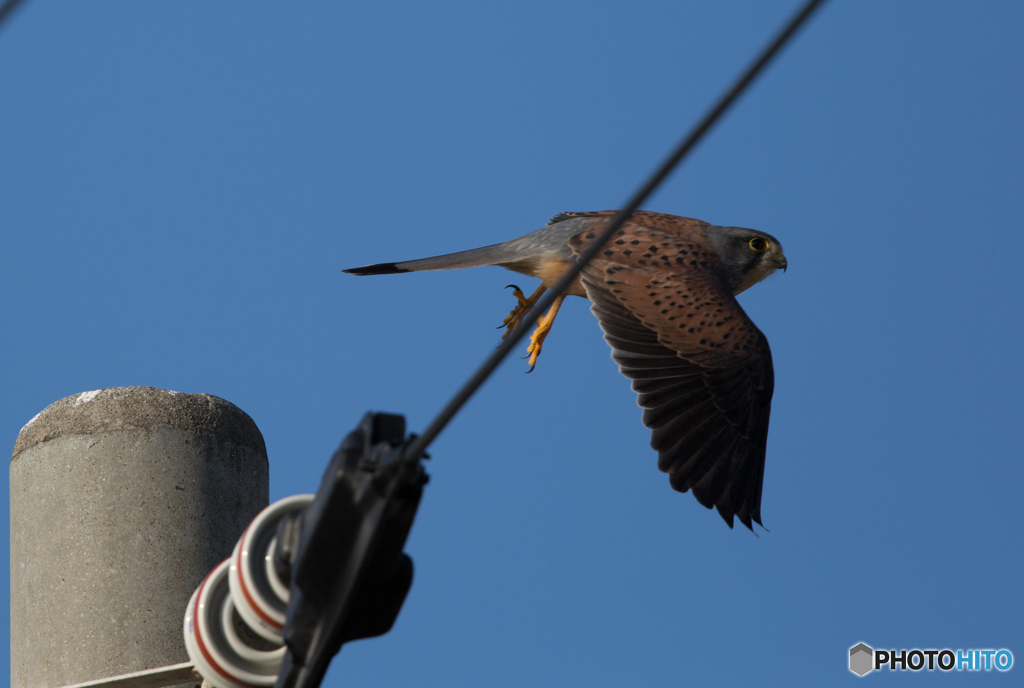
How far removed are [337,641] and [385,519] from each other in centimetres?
34

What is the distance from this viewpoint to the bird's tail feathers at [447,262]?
7.82 meters

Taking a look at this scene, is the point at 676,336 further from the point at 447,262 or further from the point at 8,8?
the point at 8,8

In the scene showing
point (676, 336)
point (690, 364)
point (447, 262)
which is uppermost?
point (447, 262)

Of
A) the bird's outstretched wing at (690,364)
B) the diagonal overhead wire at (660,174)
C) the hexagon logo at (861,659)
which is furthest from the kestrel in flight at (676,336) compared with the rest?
the diagonal overhead wire at (660,174)

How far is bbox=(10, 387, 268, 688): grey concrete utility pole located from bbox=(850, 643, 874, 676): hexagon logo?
487cm

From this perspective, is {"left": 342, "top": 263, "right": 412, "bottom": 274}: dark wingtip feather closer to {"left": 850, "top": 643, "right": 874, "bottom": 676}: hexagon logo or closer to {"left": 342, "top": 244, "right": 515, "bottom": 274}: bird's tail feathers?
{"left": 342, "top": 244, "right": 515, "bottom": 274}: bird's tail feathers

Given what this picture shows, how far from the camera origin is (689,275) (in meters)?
7.48

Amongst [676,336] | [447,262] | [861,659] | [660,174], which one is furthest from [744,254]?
[660,174]

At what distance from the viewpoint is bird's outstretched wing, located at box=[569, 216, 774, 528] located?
Answer: 6.86m

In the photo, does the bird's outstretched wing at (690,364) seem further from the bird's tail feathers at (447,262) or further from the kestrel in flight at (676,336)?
the bird's tail feathers at (447,262)

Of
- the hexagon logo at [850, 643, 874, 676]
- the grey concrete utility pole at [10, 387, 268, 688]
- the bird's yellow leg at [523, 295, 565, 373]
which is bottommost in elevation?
the hexagon logo at [850, 643, 874, 676]

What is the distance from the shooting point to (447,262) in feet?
25.8

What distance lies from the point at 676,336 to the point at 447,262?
1522mm

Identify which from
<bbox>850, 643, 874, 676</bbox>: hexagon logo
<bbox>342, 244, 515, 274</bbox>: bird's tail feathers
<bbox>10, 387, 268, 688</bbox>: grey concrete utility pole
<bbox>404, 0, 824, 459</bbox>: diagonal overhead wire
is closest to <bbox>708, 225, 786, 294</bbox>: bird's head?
<bbox>342, 244, 515, 274</bbox>: bird's tail feathers
